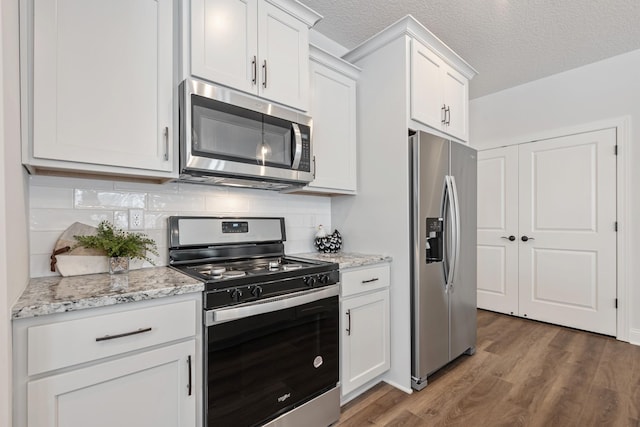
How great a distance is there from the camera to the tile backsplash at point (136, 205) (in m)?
1.41

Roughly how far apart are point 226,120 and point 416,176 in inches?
49.3

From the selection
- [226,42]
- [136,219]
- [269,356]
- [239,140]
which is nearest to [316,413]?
[269,356]

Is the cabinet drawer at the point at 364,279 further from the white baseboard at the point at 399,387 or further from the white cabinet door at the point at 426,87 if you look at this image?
the white cabinet door at the point at 426,87

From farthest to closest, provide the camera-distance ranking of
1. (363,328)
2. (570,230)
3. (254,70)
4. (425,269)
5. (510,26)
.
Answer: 1. (570,230)
2. (510,26)
3. (425,269)
4. (363,328)
5. (254,70)

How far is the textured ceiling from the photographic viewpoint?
2.29m

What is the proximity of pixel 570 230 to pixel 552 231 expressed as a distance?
0.15 metres

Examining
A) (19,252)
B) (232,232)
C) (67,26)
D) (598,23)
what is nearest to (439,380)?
(232,232)

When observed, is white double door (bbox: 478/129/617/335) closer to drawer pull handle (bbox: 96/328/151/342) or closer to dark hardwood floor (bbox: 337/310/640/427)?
A: dark hardwood floor (bbox: 337/310/640/427)

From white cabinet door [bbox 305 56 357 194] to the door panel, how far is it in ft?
7.85

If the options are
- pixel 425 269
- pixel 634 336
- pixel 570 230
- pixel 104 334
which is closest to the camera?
pixel 104 334

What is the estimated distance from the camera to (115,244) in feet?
4.68

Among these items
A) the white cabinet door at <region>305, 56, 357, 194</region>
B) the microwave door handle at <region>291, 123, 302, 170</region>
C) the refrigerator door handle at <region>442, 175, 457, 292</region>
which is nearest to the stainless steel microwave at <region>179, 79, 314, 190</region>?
the microwave door handle at <region>291, 123, 302, 170</region>

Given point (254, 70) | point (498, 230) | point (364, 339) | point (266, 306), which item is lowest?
point (364, 339)

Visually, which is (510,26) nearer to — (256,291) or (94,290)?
(256,291)
